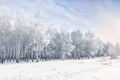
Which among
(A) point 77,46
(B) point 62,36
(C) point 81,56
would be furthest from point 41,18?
(C) point 81,56

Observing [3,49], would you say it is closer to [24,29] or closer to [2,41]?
[2,41]

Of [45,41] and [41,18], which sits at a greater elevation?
[41,18]

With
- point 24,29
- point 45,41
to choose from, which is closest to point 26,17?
point 24,29

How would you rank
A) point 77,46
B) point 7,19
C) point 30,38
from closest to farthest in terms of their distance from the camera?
point 7,19 → point 30,38 → point 77,46

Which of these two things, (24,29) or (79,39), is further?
(79,39)

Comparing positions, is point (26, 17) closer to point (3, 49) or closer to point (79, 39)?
point (3, 49)

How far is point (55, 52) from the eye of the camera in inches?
3238

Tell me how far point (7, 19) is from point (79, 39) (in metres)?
51.8

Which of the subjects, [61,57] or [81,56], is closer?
[61,57]

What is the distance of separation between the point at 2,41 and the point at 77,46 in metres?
49.2

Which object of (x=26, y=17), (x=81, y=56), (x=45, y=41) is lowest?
(x=81, y=56)

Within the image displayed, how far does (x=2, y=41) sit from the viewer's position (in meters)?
55.1

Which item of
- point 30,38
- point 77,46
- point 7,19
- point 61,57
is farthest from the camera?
point 77,46

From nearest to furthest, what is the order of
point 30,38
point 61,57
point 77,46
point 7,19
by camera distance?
point 7,19 → point 30,38 → point 61,57 → point 77,46
